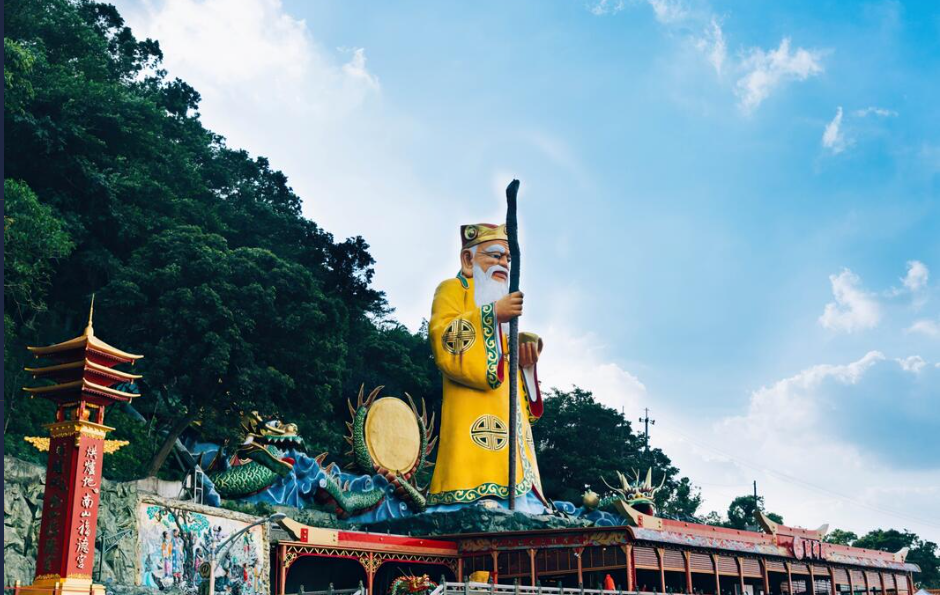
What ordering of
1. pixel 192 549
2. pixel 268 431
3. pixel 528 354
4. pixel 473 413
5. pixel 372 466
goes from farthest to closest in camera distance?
1. pixel 528 354
2. pixel 372 466
3. pixel 473 413
4. pixel 268 431
5. pixel 192 549

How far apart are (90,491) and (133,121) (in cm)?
2055

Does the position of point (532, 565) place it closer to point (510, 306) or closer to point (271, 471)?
point (510, 306)

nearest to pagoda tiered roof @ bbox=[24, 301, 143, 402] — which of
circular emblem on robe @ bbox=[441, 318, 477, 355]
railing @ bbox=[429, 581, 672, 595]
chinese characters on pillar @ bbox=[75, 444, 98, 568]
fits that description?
chinese characters on pillar @ bbox=[75, 444, 98, 568]

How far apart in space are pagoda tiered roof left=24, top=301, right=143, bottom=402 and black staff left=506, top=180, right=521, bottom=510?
565 inches

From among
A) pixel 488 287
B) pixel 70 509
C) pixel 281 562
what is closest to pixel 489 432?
pixel 488 287

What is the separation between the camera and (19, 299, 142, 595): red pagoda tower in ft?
49.6

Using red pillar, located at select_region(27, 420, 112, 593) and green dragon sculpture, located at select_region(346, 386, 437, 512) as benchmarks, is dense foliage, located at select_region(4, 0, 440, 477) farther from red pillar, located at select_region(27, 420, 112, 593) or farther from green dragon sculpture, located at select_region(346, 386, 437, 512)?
red pillar, located at select_region(27, 420, 112, 593)

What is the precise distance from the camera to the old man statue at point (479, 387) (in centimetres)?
2878

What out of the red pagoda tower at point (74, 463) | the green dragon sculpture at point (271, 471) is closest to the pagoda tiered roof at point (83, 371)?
the red pagoda tower at point (74, 463)

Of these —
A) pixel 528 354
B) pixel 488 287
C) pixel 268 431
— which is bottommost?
pixel 268 431

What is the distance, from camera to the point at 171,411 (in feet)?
92.1

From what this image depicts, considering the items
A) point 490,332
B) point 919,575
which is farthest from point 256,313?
point 919,575

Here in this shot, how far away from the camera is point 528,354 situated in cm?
3130

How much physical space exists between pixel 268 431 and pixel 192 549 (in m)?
7.80
